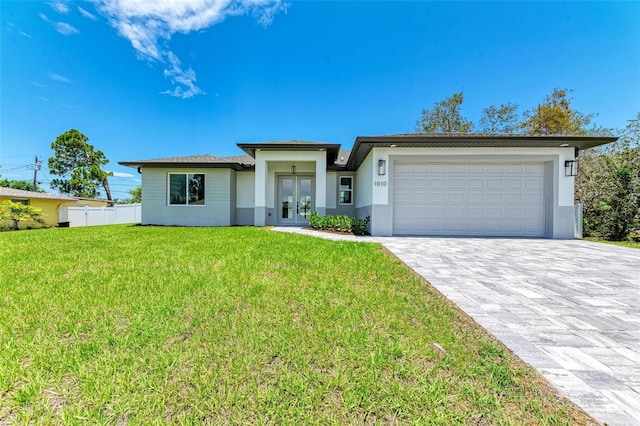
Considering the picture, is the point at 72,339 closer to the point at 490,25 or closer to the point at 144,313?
the point at 144,313

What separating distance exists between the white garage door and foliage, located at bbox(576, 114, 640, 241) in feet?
8.86

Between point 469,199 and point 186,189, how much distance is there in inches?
500

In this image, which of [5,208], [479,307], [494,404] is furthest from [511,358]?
[5,208]

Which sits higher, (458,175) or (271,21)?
(271,21)

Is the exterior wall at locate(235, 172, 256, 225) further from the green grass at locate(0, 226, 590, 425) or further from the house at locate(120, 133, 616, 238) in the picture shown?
the green grass at locate(0, 226, 590, 425)

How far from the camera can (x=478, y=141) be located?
8531 mm

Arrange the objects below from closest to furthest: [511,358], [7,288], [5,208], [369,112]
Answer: [511,358] < [7,288] < [5,208] < [369,112]

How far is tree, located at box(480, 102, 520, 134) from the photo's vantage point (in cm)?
1956

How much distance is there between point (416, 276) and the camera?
13.1ft

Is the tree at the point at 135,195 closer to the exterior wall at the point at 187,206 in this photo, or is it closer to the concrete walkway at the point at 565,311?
the exterior wall at the point at 187,206

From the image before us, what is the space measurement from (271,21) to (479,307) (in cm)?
1245

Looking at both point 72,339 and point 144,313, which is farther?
point 144,313

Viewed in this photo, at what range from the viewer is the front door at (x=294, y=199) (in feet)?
42.3

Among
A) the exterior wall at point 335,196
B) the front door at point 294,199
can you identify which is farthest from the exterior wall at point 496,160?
the front door at point 294,199
